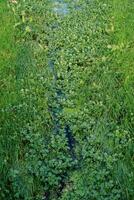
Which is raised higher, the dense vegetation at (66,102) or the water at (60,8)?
the water at (60,8)

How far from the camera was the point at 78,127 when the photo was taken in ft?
24.4

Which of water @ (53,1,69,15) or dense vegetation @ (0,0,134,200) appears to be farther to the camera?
water @ (53,1,69,15)

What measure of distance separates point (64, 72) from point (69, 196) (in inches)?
119

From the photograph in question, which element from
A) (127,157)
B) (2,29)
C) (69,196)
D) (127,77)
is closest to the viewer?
(69,196)

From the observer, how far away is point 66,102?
8.01 m

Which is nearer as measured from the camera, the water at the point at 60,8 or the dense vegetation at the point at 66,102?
the dense vegetation at the point at 66,102

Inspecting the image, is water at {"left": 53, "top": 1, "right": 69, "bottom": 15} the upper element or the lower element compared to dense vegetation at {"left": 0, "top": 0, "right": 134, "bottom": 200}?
upper

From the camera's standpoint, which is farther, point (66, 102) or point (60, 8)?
point (60, 8)

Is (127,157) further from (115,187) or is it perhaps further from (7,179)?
(7,179)

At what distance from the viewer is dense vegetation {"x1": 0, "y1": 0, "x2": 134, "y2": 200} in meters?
6.49

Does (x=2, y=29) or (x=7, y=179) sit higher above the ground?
(x=2, y=29)

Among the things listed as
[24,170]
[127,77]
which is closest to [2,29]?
[127,77]

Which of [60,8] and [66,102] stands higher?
[60,8]

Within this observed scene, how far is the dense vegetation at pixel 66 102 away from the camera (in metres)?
6.49
